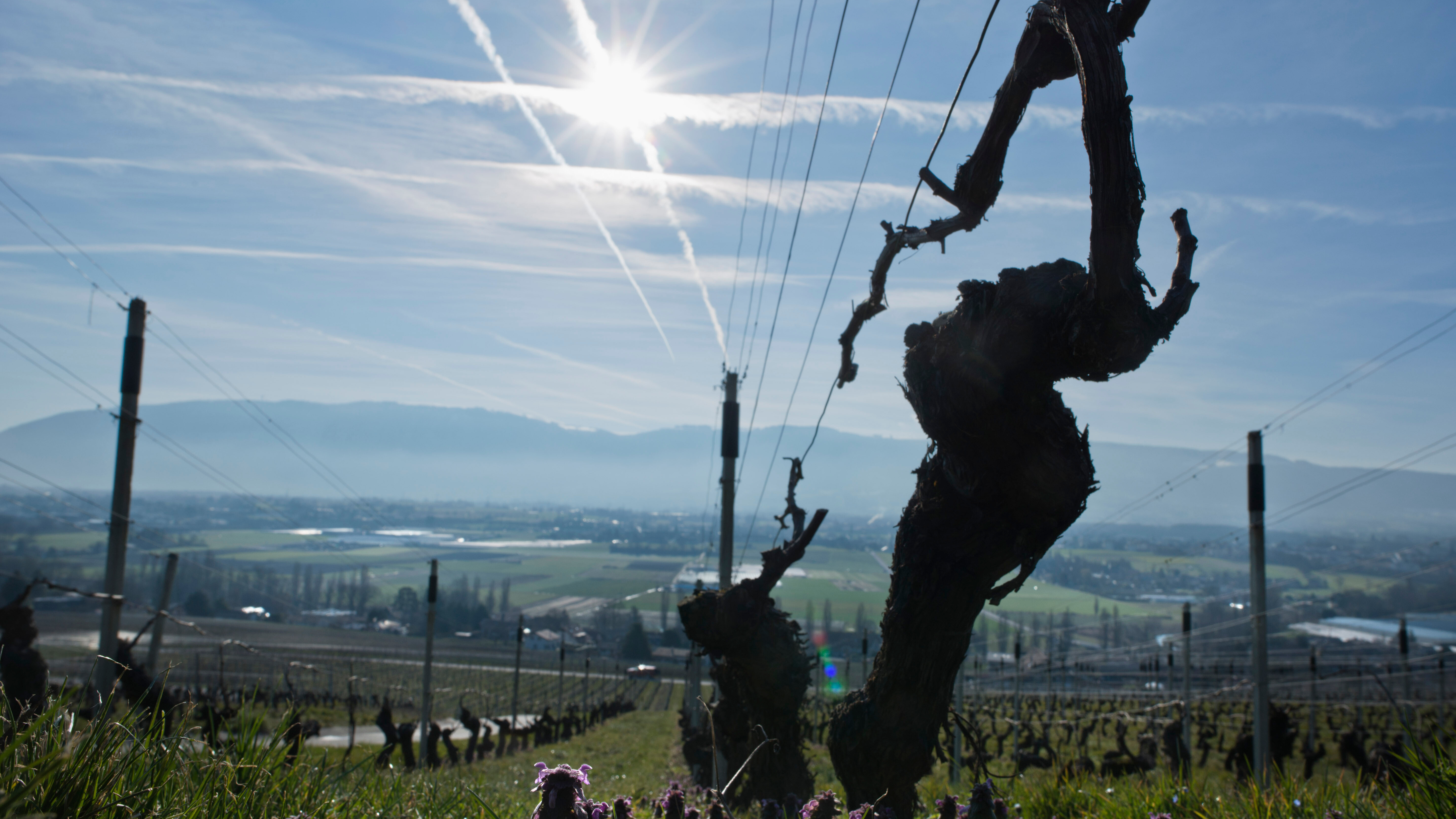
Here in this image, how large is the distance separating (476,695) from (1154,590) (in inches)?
6636

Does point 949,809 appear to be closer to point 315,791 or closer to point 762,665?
point 315,791

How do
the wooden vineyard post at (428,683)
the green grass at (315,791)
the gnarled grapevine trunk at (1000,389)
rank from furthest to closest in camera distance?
the wooden vineyard post at (428,683), the gnarled grapevine trunk at (1000,389), the green grass at (315,791)

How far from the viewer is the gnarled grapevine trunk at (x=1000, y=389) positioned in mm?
3832

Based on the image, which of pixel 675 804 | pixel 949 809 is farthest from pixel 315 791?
pixel 949 809

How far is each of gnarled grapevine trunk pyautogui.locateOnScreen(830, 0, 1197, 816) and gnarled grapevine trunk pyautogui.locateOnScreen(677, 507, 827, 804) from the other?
4.26 metres

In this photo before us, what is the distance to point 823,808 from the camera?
4.73 metres

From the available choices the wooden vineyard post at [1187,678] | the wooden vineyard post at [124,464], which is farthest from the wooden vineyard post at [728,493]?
the wooden vineyard post at [124,464]

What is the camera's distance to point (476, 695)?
6556 centimetres

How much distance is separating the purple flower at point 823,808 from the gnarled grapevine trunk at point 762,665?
15.1 ft

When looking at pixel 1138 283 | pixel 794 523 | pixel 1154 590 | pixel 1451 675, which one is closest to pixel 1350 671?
pixel 1451 675

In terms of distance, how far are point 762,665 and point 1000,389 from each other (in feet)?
21.3

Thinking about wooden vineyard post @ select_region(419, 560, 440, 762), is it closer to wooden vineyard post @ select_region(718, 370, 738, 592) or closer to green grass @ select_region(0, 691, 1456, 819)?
wooden vineyard post @ select_region(718, 370, 738, 592)

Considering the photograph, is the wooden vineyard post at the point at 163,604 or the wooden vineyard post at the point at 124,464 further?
the wooden vineyard post at the point at 163,604

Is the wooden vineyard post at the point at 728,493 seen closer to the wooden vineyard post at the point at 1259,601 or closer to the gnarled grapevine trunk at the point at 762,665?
the gnarled grapevine trunk at the point at 762,665
